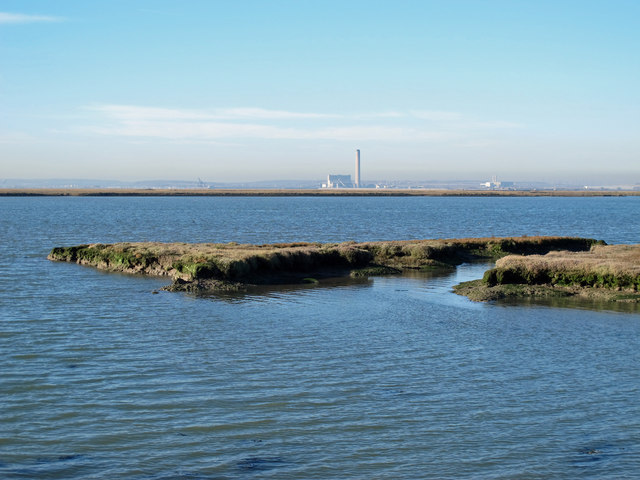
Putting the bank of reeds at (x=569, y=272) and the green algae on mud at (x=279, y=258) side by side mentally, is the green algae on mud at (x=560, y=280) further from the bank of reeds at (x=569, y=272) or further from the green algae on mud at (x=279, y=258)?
the green algae on mud at (x=279, y=258)

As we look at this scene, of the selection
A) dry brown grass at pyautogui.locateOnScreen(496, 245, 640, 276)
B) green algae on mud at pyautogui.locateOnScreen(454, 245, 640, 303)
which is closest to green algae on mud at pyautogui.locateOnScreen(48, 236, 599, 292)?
green algae on mud at pyautogui.locateOnScreen(454, 245, 640, 303)

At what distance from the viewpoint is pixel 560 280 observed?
108 ft

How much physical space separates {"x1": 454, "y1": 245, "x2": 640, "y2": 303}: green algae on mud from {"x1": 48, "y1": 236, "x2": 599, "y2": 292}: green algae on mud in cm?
805

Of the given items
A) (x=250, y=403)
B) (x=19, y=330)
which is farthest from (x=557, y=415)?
(x=19, y=330)

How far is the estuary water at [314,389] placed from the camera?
1284 centimetres

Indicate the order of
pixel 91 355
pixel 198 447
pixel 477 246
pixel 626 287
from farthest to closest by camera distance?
pixel 477 246 < pixel 626 287 < pixel 91 355 < pixel 198 447

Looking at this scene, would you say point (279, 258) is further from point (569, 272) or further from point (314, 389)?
point (314, 389)

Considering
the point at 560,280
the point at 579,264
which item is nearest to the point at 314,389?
the point at 560,280

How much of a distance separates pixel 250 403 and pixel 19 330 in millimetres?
11434

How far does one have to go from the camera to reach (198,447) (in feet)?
44.0

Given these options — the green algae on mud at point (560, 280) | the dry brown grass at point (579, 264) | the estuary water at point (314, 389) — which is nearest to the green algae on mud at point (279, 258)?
the estuary water at point (314, 389)

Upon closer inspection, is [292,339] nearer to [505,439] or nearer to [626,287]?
[505,439]

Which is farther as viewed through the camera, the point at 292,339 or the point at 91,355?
the point at 292,339

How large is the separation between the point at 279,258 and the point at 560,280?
46.8 ft
